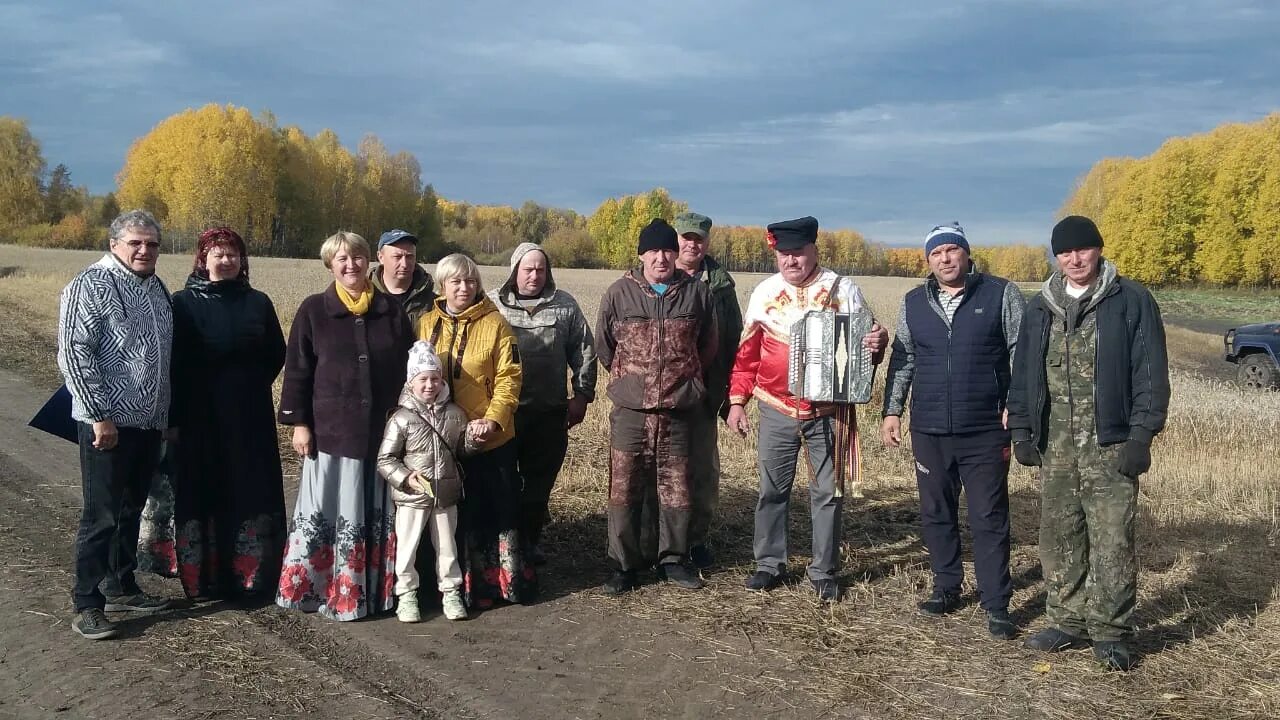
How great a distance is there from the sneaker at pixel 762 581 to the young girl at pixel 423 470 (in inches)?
65.3

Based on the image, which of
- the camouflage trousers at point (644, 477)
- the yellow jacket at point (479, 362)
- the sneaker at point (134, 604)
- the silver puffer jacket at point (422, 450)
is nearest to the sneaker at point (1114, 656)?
the camouflage trousers at point (644, 477)

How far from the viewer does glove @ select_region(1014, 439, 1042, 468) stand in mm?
4648

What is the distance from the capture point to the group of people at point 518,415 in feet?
14.8

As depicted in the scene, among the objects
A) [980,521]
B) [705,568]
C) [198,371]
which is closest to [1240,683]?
[980,521]

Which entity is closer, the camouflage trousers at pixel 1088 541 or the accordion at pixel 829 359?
the camouflage trousers at pixel 1088 541

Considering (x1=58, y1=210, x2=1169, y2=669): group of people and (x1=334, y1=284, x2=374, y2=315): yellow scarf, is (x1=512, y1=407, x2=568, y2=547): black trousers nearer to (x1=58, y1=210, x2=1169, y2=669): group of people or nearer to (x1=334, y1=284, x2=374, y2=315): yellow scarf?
(x1=58, y1=210, x2=1169, y2=669): group of people

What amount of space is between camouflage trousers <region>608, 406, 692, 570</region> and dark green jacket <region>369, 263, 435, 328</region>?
126 cm

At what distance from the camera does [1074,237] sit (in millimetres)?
4438

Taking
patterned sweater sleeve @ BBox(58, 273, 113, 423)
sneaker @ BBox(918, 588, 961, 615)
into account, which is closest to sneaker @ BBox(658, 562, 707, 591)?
sneaker @ BBox(918, 588, 961, 615)

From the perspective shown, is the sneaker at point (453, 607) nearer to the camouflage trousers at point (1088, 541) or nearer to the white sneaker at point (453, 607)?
the white sneaker at point (453, 607)

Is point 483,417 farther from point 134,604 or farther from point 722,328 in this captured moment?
point 134,604

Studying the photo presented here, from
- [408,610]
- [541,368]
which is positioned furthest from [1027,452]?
[408,610]

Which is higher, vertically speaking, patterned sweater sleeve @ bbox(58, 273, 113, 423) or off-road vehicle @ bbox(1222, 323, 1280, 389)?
patterned sweater sleeve @ bbox(58, 273, 113, 423)

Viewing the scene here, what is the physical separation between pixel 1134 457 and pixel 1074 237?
1053 millimetres
